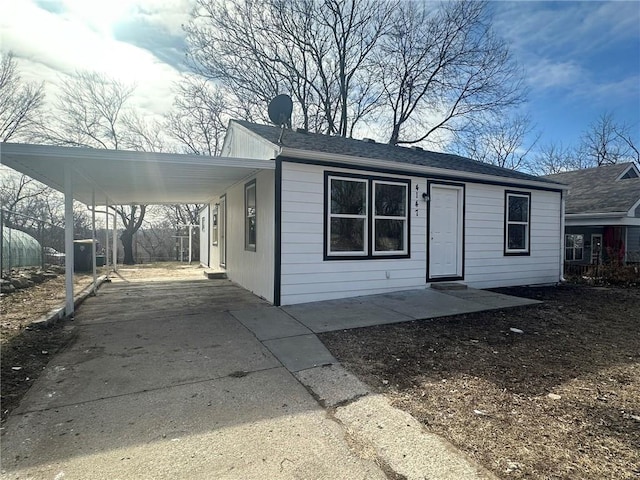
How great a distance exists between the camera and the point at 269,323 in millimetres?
5473

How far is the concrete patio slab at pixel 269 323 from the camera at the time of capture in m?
4.99

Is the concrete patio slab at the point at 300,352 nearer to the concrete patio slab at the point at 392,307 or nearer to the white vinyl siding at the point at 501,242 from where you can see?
the concrete patio slab at the point at 392,307

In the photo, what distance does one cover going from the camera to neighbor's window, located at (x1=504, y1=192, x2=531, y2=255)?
949cm

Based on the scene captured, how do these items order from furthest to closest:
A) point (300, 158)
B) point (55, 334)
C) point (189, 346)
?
point (300, 158) < point (55, 334) < point (189, 346)

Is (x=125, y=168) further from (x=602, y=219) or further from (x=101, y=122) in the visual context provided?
(x=101, y=122)

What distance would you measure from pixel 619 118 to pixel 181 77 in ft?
100

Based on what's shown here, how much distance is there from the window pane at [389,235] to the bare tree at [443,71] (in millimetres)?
13751

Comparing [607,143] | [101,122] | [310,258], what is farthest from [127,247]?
[607,143]

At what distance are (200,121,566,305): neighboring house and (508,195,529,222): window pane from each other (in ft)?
0.09

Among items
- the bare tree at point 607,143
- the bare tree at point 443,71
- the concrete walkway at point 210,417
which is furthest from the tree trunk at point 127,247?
the bare tree at point 607,143

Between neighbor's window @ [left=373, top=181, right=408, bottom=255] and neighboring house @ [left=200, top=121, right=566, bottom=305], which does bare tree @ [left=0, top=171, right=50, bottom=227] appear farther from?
neighbor's window @ [left=373, top=181, right=408, bottom=255]

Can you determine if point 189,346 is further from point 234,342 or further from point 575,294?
point 575,294

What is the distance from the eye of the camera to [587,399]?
124 inches

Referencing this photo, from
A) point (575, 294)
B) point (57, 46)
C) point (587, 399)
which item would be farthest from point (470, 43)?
point (587, 399)
